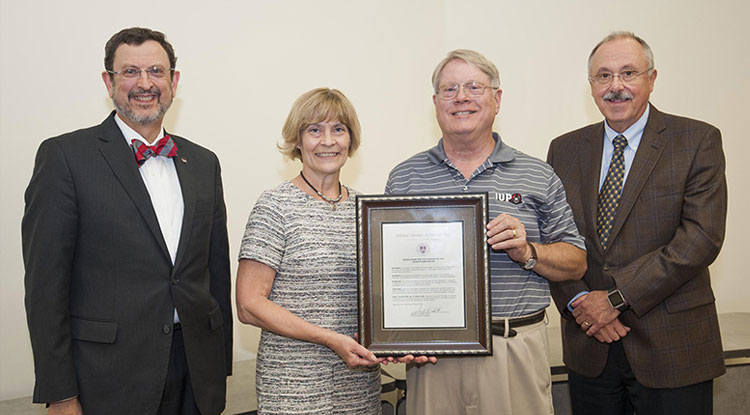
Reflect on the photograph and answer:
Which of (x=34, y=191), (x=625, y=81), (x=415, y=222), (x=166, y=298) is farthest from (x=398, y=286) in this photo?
(x=625, y=81)

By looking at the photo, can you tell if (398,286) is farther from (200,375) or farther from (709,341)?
(709,341)

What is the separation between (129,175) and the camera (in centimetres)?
214

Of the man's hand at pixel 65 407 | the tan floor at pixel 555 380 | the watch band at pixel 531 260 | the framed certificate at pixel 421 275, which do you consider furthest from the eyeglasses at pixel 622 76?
the man's hand at pixel 65 407

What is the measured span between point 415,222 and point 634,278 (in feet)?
3.37

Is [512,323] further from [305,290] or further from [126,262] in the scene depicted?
[126,262]

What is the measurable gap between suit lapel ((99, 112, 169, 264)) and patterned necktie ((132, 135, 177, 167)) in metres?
A: 0.04

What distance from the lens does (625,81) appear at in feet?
8.89

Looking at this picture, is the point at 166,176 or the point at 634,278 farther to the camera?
the point at 634,278

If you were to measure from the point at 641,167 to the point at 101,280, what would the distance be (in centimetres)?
215

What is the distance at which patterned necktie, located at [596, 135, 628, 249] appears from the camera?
8.68 ft

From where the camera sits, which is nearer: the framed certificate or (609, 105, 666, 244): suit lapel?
the framed certificate

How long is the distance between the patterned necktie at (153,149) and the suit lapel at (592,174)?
1.71m

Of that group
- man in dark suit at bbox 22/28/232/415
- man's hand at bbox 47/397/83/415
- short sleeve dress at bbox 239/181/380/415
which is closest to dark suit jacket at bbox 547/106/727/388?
short sleeve dress at bbox 239/181/380/415

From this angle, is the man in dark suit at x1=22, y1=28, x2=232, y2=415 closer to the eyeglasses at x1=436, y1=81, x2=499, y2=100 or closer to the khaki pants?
the khaki pants
